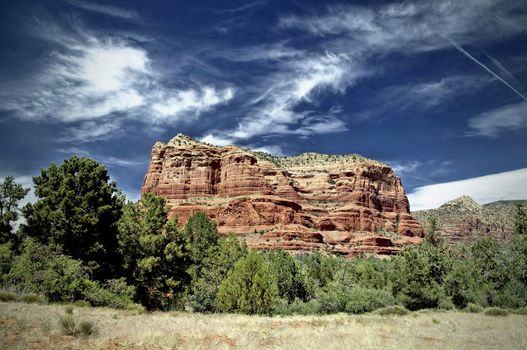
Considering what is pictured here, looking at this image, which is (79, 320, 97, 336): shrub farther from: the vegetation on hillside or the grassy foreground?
the vegetation on hillside

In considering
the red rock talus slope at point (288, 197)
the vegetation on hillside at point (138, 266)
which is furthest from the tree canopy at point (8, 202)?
the red rock talus slope at point (288, 197)

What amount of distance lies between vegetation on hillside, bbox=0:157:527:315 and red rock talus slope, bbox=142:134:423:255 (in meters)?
73.5

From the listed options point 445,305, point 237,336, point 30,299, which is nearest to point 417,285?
point 445,305

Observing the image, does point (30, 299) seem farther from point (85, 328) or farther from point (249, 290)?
point (249, 290)

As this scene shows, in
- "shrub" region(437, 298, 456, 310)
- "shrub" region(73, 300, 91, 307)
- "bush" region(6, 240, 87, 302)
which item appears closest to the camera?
"shrub" region(73, 300, 91, 307)

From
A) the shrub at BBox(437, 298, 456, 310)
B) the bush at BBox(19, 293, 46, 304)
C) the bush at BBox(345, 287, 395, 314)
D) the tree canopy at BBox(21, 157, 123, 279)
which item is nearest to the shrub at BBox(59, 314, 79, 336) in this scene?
the bush at BBox(19, 293, 46, 304)

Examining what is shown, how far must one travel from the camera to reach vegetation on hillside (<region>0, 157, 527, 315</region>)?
2705 cm

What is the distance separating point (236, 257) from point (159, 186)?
12006 centimetres

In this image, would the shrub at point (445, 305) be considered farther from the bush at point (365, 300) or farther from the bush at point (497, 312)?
the bush at point (497, 312)

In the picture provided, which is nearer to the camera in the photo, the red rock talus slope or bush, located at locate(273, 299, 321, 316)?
bush, located at locate(273, 299, 321, 316)

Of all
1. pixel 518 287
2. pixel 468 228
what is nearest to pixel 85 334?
pixel 518 287

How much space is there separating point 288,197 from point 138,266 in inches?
4925

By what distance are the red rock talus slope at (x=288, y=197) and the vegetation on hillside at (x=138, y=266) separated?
7345 centimetres

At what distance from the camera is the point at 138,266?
103 feet
